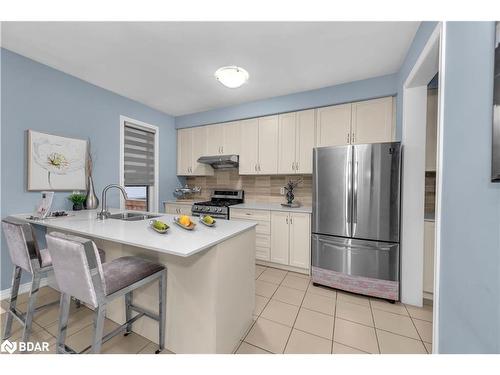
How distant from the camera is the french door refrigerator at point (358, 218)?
2051 mm

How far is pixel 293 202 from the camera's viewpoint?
3207mm

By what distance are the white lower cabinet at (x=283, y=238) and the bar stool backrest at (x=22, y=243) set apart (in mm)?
2186

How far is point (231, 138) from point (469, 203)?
308 cm

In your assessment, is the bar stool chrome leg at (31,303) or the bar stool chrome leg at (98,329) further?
the bar stool chrome leg at (31,303)

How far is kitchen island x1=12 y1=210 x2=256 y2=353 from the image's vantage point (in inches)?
49.5

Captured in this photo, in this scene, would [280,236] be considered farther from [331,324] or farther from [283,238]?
[331,324]

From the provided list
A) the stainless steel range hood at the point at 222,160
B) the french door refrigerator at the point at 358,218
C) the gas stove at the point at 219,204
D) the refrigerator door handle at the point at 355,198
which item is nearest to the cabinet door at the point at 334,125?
the french door refrigerator at the point at 358,218

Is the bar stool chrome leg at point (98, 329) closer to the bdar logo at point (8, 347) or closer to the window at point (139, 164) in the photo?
the bdar logo at point (8, 347)

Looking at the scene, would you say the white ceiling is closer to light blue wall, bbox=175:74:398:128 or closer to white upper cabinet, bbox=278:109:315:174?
light blue wall, bbox=175:74:398:128

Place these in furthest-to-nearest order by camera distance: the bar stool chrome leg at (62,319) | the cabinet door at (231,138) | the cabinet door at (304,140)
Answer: the cabinet door at (231,138), the cabinet door at (304,140), the bar stool chrome leg at (62,319)

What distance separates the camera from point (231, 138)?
354cm

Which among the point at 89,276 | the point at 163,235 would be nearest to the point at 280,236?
the point at 163,235
